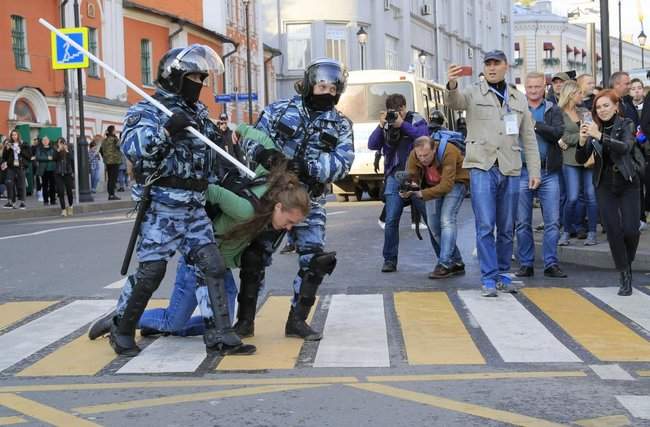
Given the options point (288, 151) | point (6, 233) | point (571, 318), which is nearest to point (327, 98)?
point (288, 151)

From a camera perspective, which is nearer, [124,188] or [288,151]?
[288,151]

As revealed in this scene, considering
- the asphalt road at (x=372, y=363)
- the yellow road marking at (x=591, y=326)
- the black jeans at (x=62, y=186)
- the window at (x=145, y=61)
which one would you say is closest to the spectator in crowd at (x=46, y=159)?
the black jeans at (x=62, y=186)

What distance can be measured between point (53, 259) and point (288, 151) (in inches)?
235

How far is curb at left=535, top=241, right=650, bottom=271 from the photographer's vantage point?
394 inches

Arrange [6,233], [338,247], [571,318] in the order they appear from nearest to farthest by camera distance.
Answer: [571,318], [338,247], [6,233]

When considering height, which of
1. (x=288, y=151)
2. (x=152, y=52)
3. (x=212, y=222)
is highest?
(x=152, y=52)

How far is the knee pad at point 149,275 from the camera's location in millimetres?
6035

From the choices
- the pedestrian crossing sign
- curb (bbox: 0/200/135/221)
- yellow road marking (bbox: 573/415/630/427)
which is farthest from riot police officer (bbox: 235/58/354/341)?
curb (bbox: 0/200/135/221)

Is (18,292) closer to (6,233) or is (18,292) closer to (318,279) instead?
(318,279)

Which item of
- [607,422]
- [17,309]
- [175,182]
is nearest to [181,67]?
[175,182]

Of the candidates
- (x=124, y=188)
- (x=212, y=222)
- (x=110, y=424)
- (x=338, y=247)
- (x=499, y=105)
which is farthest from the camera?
(x=124, y=188)

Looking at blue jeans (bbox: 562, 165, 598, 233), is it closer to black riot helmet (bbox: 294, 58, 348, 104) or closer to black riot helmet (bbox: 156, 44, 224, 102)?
black riot helmet (bbox: 294, 58, 348, 104)

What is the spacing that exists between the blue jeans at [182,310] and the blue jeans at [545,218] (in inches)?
154

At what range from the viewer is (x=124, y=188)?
34.6m
